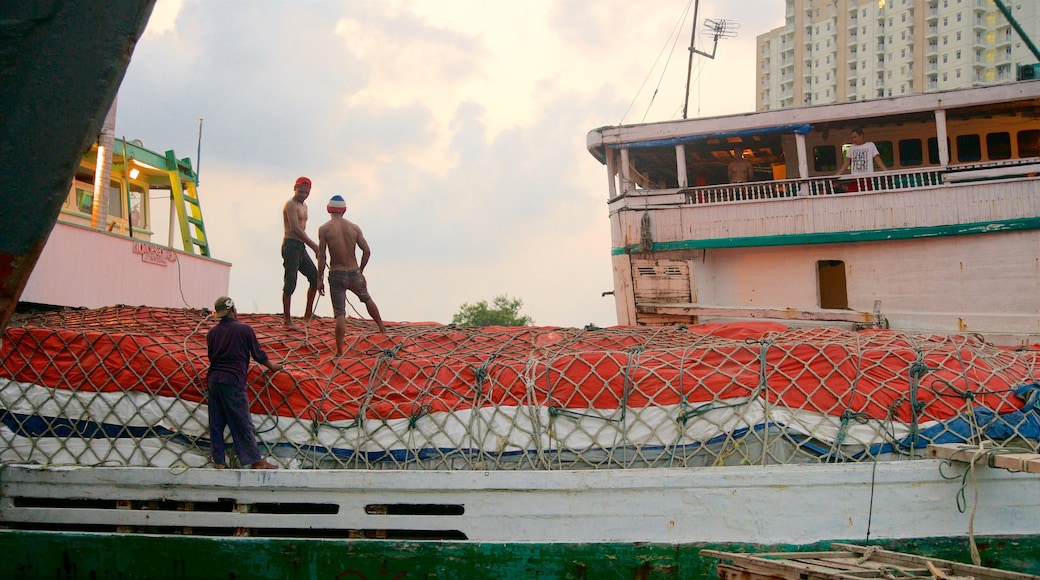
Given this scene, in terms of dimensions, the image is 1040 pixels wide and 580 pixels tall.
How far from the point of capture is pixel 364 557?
6.30 metres

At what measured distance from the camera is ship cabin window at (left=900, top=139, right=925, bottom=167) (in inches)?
543

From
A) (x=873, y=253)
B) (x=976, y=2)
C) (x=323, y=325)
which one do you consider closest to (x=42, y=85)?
(x=323, y=325)

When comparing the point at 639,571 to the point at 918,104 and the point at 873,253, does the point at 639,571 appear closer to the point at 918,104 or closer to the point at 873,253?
the point at 873,253

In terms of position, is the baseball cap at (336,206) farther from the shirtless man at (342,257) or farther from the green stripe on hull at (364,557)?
the green stripe on hull at (364,557)

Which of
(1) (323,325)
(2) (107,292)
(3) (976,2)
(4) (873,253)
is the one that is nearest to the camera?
(1) (323,325)

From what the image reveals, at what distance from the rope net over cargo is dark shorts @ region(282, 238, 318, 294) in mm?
1524

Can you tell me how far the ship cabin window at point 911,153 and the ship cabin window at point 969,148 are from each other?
630mm

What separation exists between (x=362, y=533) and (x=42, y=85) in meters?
4.56

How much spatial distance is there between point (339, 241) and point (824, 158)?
31.1 ft

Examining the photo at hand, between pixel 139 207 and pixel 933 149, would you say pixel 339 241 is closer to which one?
pixel 139 207

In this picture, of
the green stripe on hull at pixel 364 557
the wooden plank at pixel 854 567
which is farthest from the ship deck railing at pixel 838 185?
the wooden plank at pixel 854 567

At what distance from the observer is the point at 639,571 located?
6062mm


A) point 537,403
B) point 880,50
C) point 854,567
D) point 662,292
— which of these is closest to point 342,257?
point 537,403

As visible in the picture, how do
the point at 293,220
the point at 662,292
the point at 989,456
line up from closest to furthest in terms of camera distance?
1. the point at 989,456
2. the point at 293,220
3. the point at 662,292
